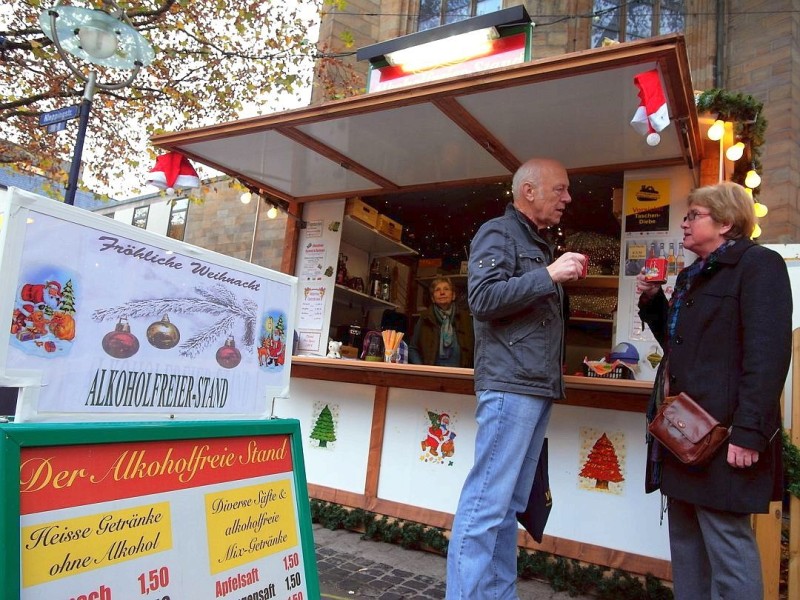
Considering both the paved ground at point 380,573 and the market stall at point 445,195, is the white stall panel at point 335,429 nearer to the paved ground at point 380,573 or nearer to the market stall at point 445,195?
the market stall at point 445,195

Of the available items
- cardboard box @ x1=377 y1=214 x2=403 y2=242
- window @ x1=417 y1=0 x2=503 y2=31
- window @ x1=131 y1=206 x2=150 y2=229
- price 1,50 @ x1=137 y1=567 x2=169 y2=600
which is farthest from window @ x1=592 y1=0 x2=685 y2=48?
window @ x1=131 y1=206 x2=150 y2=229

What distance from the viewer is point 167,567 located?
143 centimetres

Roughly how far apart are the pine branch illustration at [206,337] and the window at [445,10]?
10190mm

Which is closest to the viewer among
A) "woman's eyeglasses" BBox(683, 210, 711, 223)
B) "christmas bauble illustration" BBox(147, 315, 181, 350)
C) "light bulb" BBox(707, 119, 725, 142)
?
"christmas bauble illustration" BBox(147, 315, 181, 350)

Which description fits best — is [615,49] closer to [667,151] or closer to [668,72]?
[668,72]

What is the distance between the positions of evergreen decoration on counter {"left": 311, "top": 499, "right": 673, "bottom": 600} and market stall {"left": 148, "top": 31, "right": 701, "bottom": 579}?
0.24ft

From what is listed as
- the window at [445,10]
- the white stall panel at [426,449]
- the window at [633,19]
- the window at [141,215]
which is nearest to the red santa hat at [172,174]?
the white stall panel at [426,449]

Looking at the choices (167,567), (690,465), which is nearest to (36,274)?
(167,567)

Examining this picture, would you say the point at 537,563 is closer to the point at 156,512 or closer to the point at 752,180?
the point at 156,512

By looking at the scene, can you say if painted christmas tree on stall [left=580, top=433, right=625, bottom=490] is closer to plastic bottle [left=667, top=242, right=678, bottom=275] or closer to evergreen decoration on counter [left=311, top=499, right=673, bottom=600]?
evergreen decoration on counter [left=311, top=499, right=673, bottom=600]

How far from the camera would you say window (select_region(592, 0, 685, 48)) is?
9977 mm

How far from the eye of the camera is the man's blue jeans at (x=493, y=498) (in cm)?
211

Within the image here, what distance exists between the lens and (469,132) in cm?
367

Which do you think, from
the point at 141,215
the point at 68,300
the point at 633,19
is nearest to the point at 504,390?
the point at 68,300
